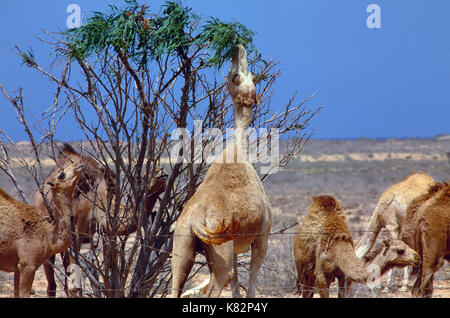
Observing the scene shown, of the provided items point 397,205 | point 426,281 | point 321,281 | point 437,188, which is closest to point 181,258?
point 321,281

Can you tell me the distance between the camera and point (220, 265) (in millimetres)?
4316

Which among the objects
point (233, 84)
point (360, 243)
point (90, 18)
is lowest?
point (360, 243)

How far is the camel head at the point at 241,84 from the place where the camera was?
15.3 feet

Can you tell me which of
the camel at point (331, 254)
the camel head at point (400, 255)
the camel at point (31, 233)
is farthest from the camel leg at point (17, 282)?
the camel head at point (400, 255)

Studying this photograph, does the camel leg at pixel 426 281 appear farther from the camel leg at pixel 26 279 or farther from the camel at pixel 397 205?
the camel leg at pixel 26 279

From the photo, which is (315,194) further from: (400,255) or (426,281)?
(400,255)

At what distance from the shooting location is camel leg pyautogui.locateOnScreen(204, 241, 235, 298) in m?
4.32

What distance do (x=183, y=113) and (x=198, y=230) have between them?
1749 mm

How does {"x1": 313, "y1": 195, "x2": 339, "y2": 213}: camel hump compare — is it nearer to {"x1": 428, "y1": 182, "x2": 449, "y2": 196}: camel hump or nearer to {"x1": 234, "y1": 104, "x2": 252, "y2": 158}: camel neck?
{"x1": 428, "y1": 182, "x2": 449, "y2": 196}: camel hump

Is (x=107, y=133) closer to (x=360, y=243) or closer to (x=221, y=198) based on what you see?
(x=221, y=198)

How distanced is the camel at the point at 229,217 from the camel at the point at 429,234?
8.53 feet

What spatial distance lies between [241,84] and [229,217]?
3.35 ft

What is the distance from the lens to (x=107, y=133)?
216 inches
